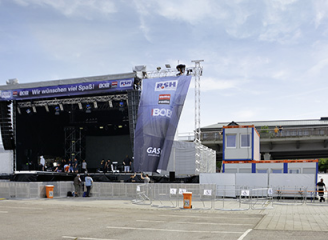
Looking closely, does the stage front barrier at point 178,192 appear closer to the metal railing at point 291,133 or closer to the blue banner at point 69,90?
the blue banner at point 69,90

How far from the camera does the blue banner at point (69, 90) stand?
3478 cm

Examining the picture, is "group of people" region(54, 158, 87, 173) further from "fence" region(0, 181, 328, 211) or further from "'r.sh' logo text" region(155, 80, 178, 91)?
"fence" region(0, 181, 328, 211)

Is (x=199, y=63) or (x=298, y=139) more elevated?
(x=199, y=63)

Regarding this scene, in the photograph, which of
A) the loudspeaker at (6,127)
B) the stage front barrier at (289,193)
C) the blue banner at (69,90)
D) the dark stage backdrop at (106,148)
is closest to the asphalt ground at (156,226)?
the stage front barrier at (289,193)

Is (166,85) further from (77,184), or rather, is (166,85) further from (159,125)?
(77,184)

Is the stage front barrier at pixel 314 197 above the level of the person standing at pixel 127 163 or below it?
below

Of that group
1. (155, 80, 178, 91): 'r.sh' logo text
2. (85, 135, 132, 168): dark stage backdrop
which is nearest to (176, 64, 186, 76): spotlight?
(155, 80, 178, 91): 'r.sh' logo text

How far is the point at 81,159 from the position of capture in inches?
1795

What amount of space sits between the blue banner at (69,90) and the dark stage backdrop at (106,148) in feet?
37.5

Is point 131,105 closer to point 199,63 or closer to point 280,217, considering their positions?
point 199,63

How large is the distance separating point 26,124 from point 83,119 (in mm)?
6132

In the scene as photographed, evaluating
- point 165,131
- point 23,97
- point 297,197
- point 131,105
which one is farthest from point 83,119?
point 297,197

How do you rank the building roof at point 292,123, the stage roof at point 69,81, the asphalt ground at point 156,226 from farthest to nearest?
1. the building roof at point 292,123
2. the stage roof at point 69,81
3. the asphalt ground at point 156,226

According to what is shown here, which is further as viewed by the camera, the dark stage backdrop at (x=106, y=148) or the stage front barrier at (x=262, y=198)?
the dark stage backdrop at (x=106, y=148)
